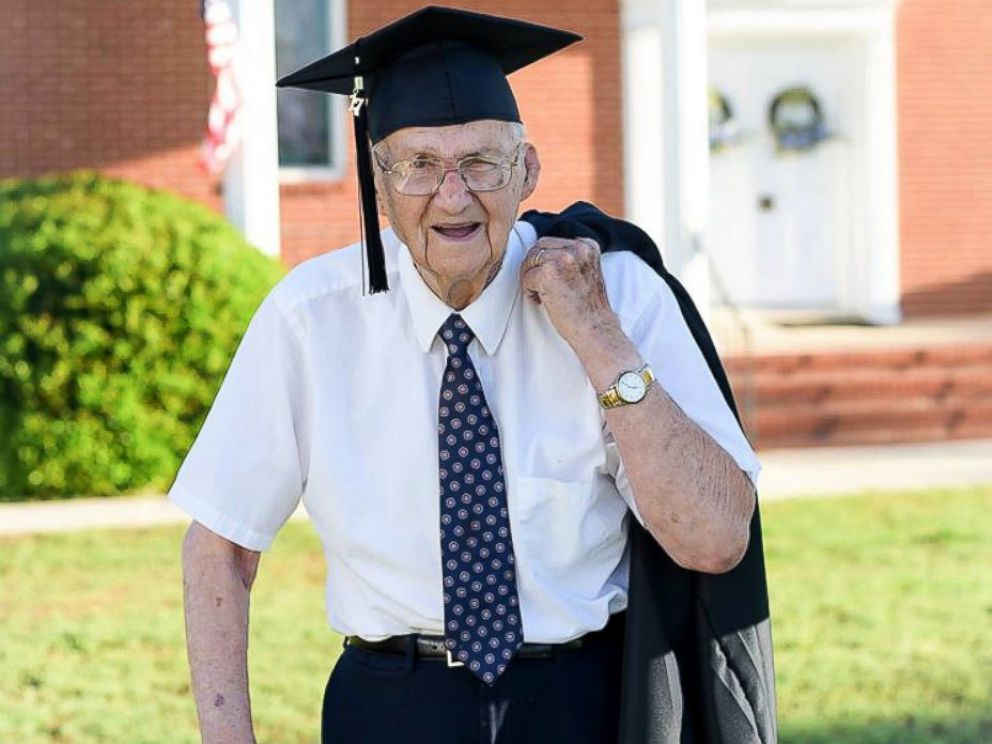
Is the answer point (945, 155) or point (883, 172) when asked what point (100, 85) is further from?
point (945, 155)

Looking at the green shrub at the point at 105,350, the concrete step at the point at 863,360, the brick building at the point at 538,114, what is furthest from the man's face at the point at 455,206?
the brick building at the point at 538,114

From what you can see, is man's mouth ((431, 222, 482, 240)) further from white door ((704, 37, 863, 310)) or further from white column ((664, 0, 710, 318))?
white door ((704, 37, 863, 310))

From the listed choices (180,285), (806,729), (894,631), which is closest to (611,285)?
(806,729)

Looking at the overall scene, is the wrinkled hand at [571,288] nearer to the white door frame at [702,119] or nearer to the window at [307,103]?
the white door frame at [702,119]

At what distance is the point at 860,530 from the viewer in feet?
28.7

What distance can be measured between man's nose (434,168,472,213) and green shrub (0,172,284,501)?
24.5 feet

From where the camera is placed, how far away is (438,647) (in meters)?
2.79

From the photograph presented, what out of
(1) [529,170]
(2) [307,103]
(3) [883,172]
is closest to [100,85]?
(2) [307,103]

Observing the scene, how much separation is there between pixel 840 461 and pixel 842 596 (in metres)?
3.87

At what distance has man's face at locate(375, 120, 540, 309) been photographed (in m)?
2.76

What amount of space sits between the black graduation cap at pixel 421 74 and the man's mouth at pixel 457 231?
0.14m

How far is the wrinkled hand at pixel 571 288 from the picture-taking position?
109 inches

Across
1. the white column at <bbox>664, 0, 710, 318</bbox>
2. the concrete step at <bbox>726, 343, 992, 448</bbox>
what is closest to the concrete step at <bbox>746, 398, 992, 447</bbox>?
the concrete step at <bbox>726, 343, 992, 448</bbox>

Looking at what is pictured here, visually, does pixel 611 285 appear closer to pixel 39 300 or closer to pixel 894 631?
pixel 894 631
